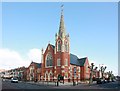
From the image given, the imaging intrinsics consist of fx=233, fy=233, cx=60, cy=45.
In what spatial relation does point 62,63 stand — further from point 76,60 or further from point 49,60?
point 49,60

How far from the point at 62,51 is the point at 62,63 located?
437 centimetres

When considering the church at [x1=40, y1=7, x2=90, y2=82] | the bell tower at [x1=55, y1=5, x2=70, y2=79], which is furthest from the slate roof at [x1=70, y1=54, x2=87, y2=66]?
the bell tower at [x1=55, y1=5, x2=70, y2=79]

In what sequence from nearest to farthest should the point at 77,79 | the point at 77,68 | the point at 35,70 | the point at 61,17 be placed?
the point at 61,17 < the point at 77,79 < the point at 77,68 < the point at 35,70

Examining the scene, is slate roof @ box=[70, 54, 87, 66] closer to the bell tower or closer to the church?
the church

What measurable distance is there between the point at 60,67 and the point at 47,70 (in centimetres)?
515

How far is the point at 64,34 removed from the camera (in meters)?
55.8

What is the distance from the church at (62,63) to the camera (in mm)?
55594

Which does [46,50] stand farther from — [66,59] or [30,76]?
[30,76]

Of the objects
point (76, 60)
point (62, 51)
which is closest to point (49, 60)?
point (76, 60)

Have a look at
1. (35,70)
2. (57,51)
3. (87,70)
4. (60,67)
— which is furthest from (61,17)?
(35,70)

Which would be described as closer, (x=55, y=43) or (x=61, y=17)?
(x=61, y=17)

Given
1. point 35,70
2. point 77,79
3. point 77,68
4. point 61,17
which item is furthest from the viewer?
point 35,70

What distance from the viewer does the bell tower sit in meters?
54.5

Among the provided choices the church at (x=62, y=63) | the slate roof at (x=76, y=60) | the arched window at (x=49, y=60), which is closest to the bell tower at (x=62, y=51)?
the church at (x=62, y=63)
